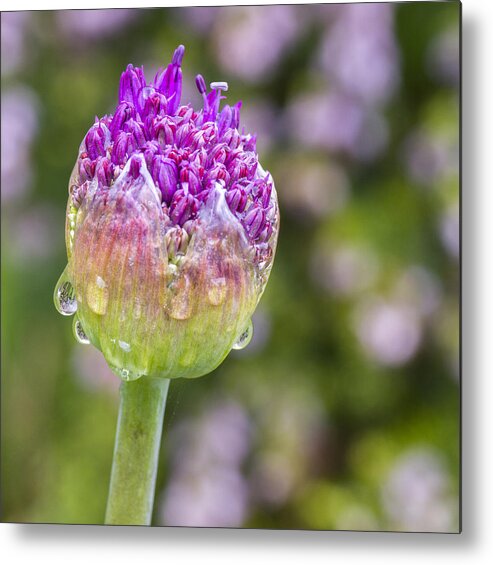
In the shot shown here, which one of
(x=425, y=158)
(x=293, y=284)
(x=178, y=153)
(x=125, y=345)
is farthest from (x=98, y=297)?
(x=425, y=158)

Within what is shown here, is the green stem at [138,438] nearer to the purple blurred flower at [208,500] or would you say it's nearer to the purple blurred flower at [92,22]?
the purple blurred flower at [208,500]

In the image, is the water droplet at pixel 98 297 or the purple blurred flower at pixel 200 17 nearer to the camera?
the water droplet at pixel 98 297

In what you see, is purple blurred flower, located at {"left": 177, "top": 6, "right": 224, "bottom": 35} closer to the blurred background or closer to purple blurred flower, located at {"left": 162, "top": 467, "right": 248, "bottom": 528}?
the blurred background

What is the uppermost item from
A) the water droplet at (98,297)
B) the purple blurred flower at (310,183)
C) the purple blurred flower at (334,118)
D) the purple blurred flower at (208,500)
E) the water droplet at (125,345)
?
the purple blurred flower at (334,118)

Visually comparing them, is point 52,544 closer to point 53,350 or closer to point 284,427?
point 53,350

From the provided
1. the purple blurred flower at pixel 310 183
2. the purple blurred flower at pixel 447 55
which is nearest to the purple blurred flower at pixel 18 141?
the purple blurred flower at pixel 310 183

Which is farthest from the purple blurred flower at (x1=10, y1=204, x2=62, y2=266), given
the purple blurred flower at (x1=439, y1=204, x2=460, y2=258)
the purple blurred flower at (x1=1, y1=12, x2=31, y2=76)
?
the purple blurred flower at (x1=439, y1=204, x2=460, y2=258)

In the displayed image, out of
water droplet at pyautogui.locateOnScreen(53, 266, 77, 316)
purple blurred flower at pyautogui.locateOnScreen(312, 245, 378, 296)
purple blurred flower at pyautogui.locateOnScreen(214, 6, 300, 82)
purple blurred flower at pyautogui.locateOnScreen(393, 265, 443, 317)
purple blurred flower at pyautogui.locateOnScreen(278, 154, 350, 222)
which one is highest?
purple blurred flower at pyautogui.locateOnScreen(214, 6, 300, 82)
